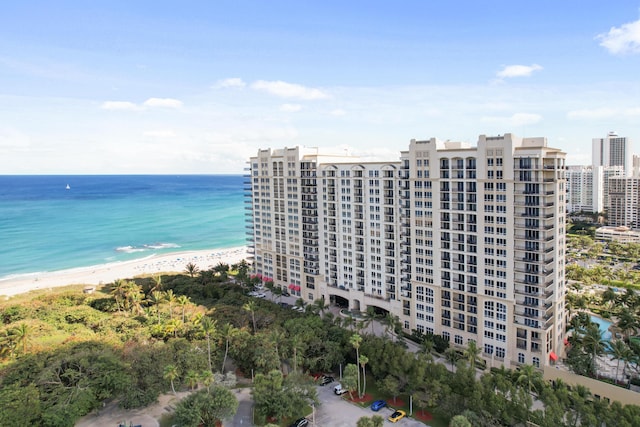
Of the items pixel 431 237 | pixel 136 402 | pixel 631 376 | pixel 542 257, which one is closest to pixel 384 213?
pixel 431 237

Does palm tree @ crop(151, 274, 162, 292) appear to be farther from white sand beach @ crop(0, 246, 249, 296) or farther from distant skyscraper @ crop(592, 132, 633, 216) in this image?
distant skyscraper @ crop(592, 132, 633, 216)

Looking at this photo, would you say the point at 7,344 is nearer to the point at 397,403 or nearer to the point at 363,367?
the point at 363,367

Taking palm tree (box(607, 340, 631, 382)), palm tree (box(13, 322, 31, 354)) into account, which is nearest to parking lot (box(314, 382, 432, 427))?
palm tree (box(607, 340, 631, 382))

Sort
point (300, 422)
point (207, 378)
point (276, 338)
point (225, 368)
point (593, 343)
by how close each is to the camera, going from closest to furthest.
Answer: point (300, 422) < point (207, 378) < point (593, 343) < point (276, 338) < point (225, 368)

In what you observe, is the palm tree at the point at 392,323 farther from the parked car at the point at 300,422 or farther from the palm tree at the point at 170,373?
the palm tree at the point at 170,373

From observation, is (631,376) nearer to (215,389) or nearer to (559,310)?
(559,310)

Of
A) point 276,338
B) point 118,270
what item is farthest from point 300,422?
point 118,270
